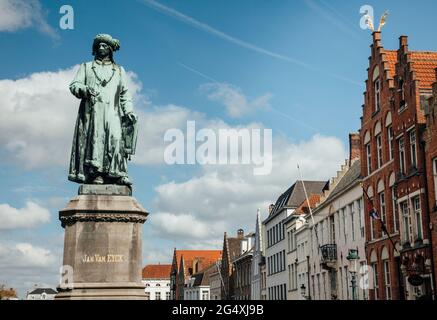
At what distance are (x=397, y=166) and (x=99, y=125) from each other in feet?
60.1

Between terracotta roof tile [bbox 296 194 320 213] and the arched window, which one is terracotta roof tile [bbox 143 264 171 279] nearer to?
terracotta roof tile [bbox 296 194 320 213]

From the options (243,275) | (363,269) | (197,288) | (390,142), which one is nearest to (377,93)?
(390,142)

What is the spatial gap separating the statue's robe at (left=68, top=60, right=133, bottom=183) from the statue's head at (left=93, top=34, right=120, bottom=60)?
0.74ft

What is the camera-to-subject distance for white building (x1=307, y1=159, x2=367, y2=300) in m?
35.2

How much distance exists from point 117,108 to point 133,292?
4.32 meters

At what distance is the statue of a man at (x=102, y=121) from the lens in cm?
1402

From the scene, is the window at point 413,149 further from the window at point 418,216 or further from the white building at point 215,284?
the white building at point 215,284

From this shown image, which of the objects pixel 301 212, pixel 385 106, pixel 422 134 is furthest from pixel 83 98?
pixel 301 212

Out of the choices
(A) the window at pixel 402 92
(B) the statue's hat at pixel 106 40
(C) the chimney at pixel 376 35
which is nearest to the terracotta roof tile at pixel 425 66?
(A) the window at pixel 402 92

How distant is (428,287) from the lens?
1003 inches

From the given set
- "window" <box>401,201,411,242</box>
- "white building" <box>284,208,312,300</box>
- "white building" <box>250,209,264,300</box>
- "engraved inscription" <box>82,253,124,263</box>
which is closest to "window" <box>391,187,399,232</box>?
"window" <box>401,201,411,242</box>

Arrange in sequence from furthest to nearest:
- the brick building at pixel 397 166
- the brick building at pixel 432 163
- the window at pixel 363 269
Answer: the window at pixel 363 269 < the brick building at pixel 397 166 < the brick building at pixel 432 163

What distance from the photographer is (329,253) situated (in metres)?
39.7
